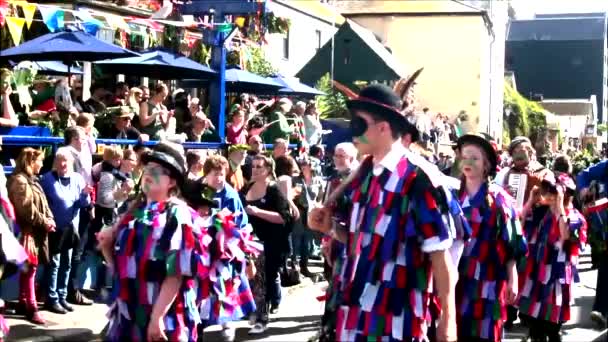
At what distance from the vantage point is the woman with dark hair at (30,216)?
883 cm

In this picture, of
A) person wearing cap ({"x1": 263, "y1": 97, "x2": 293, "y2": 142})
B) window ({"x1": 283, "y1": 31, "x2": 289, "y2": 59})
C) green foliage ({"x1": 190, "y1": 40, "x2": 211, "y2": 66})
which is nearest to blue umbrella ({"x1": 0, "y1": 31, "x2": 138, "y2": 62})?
person wearing cap ({"x1": 263, "y1": 97, "x2": 293, "y2": 142})

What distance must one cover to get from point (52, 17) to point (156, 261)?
7.97 metres

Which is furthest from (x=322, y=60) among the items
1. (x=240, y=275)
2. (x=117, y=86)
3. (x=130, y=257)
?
(x=130, y=257)

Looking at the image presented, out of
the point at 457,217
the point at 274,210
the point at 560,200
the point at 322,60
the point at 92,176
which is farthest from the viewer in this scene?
the point at 322,60

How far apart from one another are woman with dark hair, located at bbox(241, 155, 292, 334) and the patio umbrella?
7098 mm

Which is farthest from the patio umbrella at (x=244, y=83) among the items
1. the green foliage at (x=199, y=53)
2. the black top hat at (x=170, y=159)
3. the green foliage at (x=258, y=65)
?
the black top hat at (x=170, y=159)

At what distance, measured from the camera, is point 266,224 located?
372 inches

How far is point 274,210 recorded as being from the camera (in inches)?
366

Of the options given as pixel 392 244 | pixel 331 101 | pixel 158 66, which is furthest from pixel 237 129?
pixel 331 101

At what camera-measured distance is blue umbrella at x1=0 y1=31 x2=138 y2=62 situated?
38.3 feet

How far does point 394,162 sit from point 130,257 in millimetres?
1421

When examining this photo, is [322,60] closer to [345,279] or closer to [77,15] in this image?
[77,15]

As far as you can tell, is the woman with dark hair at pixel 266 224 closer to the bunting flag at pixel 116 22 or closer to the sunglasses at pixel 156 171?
the sunglasses at pixel 156 171

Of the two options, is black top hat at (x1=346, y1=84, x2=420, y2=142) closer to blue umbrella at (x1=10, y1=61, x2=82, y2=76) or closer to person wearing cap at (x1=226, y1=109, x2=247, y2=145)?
person wearing cap at (x1=226, y1=109, x2=247, y2=145)
